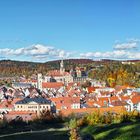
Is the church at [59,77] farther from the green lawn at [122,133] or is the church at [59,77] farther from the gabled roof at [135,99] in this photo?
the green lawn at [122,133]

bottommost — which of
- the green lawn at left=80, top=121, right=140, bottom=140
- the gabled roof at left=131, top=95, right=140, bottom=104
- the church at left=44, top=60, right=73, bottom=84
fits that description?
the gabled roof at left=131, top=95, right=140, bottom=104

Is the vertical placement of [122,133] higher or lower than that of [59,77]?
lower

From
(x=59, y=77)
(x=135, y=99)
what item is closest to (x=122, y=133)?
(x=135, y=99)

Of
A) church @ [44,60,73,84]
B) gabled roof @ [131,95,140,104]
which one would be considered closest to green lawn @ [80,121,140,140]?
gabled roof @ [131,95,140,104]

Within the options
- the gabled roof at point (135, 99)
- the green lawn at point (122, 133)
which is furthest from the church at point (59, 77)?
the green lawn at point (122, 133)

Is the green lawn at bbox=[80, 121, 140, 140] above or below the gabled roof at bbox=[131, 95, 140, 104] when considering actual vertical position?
above

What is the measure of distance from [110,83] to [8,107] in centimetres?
5498

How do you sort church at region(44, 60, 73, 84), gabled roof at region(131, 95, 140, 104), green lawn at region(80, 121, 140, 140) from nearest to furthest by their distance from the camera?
green lawn at region(80, 121, 140, 140)
gabled roof at region(131, 95, 140, 104)
church at region(44, 60, 73, 84)

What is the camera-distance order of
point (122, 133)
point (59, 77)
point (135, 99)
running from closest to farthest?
1. point (122, 133)
2. point (135, 99)
3. point (59, 77)

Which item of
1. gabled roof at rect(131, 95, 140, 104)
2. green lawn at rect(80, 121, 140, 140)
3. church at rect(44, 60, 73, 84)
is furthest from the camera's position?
church at rect(44, 60, 73, 84)

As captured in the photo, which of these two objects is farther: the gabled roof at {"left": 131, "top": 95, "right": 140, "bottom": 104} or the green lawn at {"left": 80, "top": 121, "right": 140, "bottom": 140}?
the gabled roof at {"left": 131, "top": 95, "right": 140, "bottom": 104}

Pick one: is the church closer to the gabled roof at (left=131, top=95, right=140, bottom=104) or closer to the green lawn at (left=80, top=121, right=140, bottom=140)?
the gabled roof at (left=131, top=95, right=140, bottom=104)

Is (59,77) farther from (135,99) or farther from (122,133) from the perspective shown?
(122,133)

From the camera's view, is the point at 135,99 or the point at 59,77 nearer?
the point at 135,99
